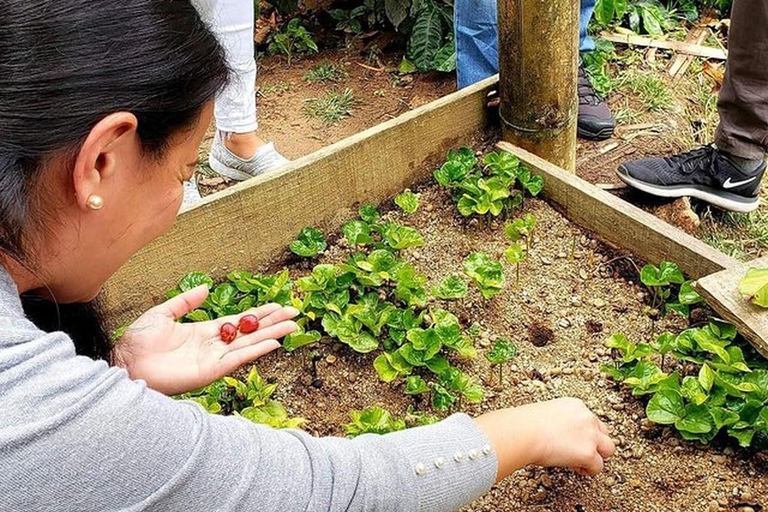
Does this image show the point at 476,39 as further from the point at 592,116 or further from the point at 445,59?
the point at 445,59

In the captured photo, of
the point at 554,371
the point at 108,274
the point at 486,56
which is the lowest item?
the point at 554,371

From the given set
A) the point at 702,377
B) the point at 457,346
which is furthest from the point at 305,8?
the point at 702,377

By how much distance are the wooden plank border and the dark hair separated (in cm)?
112

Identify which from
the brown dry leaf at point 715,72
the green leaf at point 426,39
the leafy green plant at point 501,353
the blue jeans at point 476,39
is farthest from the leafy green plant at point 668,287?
the green leaf at point 426,39

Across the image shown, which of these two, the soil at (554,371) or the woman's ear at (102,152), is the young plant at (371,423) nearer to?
the soil at (554,371)

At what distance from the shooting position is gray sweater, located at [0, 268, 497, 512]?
96 cm

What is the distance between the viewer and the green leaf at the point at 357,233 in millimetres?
2369

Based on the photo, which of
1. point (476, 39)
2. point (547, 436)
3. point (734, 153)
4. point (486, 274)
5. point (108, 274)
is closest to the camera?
point (108, 274)

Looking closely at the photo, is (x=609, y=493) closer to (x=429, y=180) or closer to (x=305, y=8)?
(x=429, y=180)

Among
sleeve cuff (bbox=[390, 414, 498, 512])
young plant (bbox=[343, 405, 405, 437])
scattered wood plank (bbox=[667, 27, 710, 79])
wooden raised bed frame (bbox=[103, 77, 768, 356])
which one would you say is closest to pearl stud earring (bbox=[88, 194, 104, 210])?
sleeve cuff (bbox=[390, 414, 498, 512])

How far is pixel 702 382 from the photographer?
184 centimetres

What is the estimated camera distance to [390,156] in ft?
8.46

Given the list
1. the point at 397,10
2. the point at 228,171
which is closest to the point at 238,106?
the point at 228,171

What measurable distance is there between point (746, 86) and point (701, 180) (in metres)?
0.32
